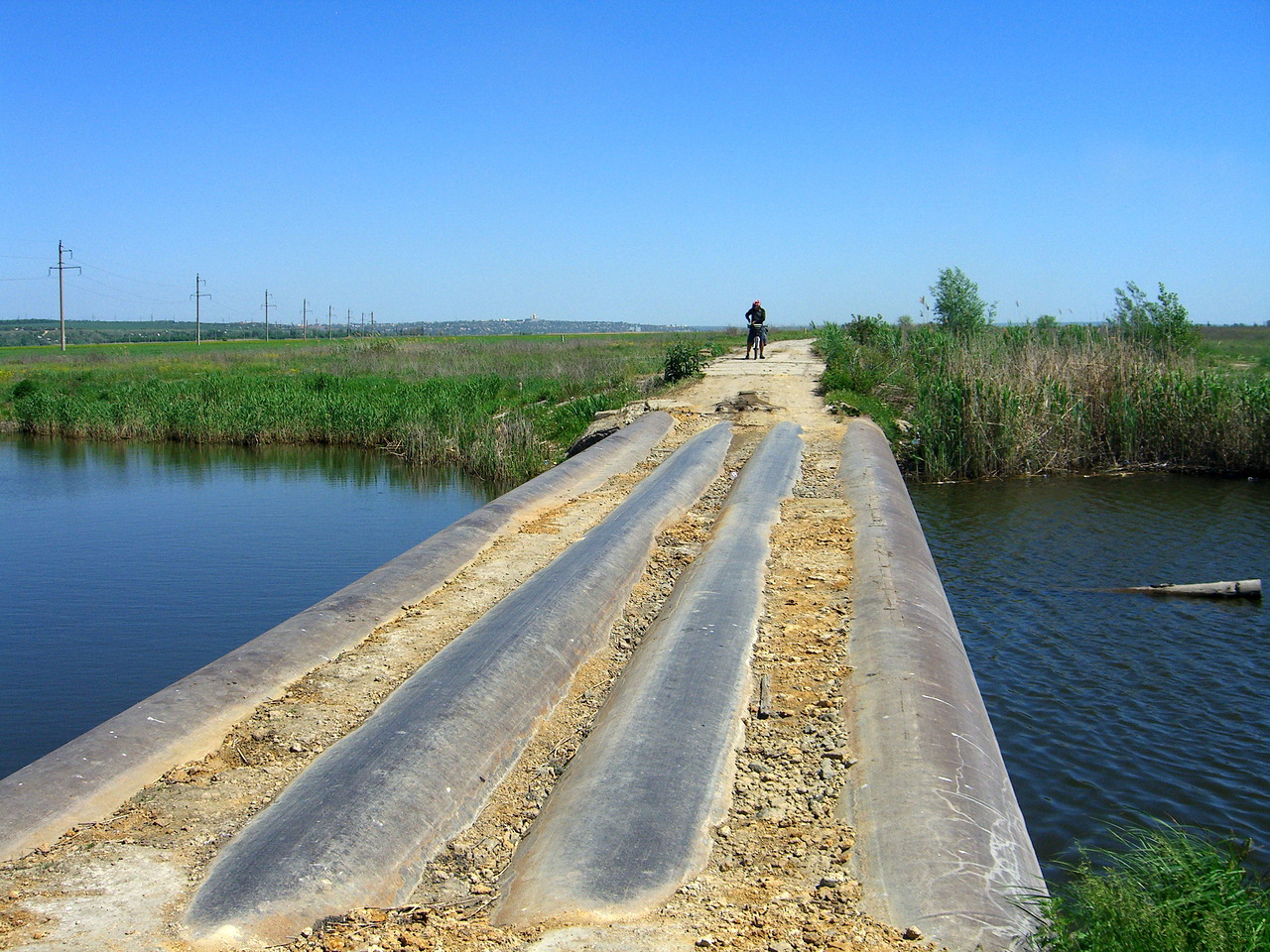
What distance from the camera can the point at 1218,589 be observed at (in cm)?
928

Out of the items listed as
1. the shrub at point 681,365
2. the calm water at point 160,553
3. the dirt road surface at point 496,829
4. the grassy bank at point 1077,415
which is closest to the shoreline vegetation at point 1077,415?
the grassy bank at point 1077,415

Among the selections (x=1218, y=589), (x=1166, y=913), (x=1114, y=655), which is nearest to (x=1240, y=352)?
(x=1218, y=589)

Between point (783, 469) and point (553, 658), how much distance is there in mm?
6031

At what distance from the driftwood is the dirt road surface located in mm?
4336

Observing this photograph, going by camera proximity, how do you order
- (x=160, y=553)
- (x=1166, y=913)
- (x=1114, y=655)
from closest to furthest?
1. (x=1166, y=913)
2. (x=1114, y=655)
3. (x=160, y=553)

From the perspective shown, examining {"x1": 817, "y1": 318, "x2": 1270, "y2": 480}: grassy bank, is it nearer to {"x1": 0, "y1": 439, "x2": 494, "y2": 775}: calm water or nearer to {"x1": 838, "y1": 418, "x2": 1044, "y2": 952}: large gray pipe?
{"x1": 0, "y1": 439, "x2": 494, "y2": 775}: calm water

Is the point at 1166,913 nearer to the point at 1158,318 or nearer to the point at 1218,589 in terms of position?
the point at 1218,589

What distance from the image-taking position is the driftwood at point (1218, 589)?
923cm

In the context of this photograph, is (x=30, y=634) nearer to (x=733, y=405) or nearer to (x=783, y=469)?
(x=783, y=469)

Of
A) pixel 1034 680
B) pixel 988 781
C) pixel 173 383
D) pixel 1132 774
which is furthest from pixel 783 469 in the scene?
pixel 173 383

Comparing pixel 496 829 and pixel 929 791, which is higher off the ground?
pixel 929 791

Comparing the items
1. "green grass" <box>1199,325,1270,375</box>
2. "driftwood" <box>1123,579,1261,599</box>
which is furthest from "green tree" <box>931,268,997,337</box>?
"driftwood" <box>1123,579,1261,599</box>

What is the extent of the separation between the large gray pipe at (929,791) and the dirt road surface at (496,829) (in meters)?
0.11

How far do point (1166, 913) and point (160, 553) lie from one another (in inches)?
467
